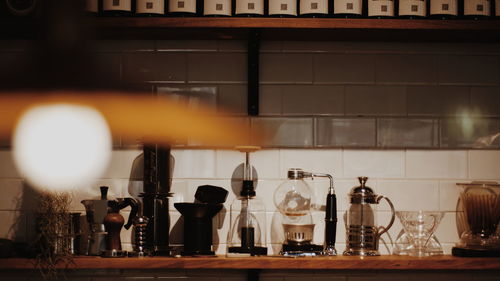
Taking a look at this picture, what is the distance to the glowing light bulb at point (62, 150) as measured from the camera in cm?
253

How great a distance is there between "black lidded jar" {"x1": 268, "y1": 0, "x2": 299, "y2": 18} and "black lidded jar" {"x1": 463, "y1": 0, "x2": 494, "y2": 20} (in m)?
0.55

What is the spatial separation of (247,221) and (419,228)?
571 mm

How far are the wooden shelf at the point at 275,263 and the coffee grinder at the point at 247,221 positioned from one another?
9 centimetres

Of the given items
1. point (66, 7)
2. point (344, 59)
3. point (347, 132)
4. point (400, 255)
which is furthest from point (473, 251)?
point (66, 7)

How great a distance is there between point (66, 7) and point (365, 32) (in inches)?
50.2

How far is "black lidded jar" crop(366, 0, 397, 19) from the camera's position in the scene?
2.30 metres

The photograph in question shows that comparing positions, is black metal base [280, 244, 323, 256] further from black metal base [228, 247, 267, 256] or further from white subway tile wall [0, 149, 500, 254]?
white subway tile wall [0, 149, 500, 254]

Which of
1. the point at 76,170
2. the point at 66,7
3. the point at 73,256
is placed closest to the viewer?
the point at 66,7

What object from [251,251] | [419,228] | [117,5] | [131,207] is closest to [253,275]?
[251,251]

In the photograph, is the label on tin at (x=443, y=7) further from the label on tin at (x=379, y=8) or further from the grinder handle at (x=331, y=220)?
the grinder handle at (x=331, y=220)

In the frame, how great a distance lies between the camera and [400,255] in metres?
2.43

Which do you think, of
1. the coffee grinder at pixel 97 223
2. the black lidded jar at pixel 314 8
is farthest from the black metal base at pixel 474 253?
the coffee grinder at pixel 97 223

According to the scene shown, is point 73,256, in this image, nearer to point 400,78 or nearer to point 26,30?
point 26,30

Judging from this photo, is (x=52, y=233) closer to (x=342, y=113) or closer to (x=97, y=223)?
(x=97, y=223)
